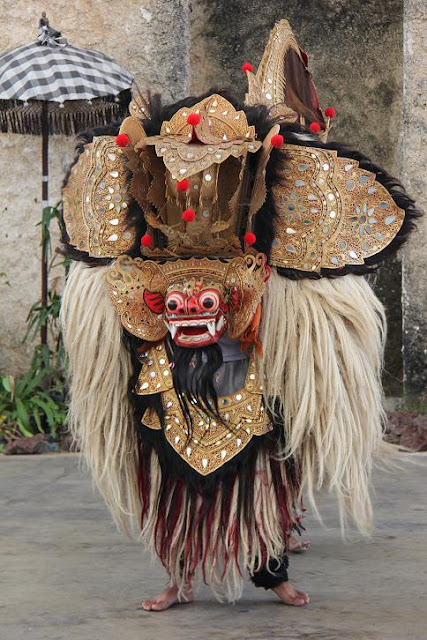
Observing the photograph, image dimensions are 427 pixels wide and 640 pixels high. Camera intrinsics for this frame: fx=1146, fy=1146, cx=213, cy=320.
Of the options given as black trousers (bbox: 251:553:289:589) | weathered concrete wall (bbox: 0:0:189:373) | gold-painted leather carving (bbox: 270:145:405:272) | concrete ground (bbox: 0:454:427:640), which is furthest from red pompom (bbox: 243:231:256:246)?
weathered concrete wall (bbox: 0:0:189:373)

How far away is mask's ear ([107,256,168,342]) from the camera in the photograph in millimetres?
3014

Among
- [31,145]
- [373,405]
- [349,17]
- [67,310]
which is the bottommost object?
[373,405]

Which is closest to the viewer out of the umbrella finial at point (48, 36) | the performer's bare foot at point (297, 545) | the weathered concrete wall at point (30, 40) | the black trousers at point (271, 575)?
the black trousers at point (271, 575)

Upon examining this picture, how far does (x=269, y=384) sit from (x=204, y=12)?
4197 mm

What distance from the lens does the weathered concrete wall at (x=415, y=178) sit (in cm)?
589

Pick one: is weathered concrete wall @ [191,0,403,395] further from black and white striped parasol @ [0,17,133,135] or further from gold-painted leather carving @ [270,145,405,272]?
gold-painted leather carving @ [270,145,405,272]

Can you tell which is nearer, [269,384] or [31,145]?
[269,384]

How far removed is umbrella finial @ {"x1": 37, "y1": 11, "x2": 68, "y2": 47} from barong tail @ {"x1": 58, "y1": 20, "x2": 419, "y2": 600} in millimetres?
2895

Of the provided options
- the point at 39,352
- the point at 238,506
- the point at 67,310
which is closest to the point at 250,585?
the point at 238,506

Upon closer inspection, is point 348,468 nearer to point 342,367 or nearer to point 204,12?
point 342,367

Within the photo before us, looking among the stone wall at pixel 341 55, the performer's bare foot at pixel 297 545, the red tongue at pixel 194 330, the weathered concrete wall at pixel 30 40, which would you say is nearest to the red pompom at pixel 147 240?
the red tongue at pixel 194 330

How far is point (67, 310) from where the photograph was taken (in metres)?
3.17

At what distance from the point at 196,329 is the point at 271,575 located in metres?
0.74

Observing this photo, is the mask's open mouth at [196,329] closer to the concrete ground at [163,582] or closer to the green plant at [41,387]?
the concrete ground at [163,582]
